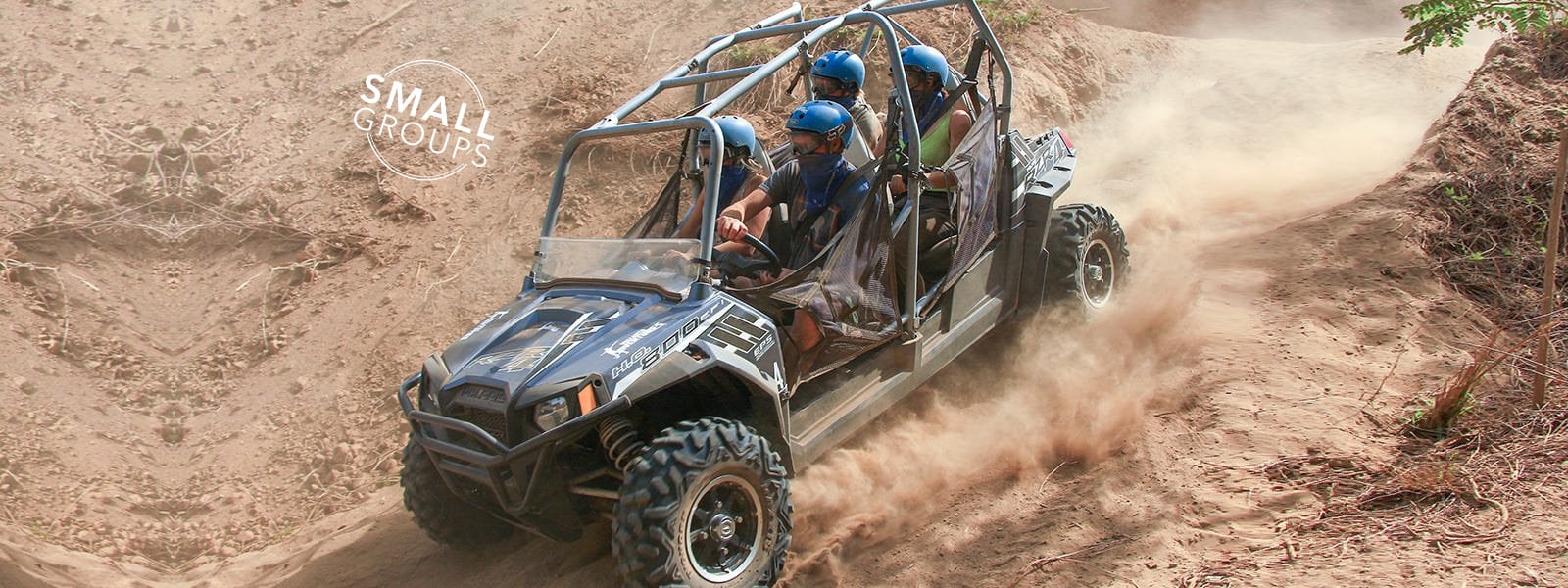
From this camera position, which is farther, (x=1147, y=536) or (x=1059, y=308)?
(x=1059, y=308)

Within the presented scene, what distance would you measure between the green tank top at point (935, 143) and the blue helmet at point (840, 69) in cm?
51

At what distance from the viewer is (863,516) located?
18.4ft

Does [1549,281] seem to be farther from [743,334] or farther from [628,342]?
[628,342]

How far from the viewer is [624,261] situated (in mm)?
5438

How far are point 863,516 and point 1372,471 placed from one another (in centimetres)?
224

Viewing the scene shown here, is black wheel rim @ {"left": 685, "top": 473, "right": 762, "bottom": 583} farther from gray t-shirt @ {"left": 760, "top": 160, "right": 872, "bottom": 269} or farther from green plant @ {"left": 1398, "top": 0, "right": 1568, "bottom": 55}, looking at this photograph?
green plant @ {"left": 1398, "top": 0, "right": 1568, "bottom": 55}

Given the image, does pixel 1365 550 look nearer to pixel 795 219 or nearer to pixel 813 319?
pixel 813 319

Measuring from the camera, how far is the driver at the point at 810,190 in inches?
232

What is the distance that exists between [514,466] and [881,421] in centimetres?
242

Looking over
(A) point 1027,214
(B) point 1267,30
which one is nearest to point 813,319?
(A) point 1027,214

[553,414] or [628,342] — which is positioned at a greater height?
[628,342]

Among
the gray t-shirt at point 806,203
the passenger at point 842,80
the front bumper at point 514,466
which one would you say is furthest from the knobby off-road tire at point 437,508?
the passenger at point 842,80

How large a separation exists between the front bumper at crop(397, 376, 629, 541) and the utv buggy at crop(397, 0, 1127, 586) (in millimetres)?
10

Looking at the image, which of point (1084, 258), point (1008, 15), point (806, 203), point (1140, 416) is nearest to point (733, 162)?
point (806, 203)
